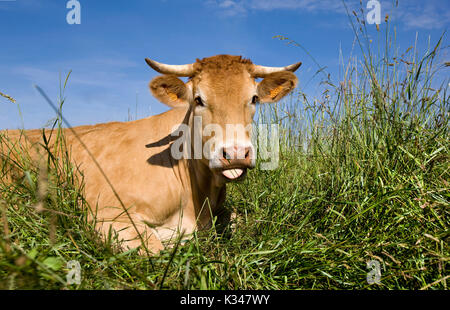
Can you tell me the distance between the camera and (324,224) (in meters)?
3.26

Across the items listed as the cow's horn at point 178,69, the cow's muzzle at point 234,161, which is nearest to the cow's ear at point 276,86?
the cow's horn at point 178,69

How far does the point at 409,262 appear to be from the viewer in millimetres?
2639

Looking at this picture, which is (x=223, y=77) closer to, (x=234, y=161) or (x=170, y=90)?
(x=170, y=90)

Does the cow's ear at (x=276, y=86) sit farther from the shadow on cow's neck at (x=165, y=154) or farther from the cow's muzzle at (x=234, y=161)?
the cow's muzzle at (x=234, y=161)

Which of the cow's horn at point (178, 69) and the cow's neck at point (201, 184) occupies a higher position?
the cow's horn at point (178, 69)

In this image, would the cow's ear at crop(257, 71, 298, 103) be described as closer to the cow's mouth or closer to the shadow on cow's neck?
the shadow on cow's neck

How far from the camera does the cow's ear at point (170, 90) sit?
375 centimetres

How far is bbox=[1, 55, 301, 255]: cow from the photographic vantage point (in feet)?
11.3

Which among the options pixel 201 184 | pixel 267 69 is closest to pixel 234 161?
pixel 201 184

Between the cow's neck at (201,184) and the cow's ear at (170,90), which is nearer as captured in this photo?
the cow's ear at (170,90)

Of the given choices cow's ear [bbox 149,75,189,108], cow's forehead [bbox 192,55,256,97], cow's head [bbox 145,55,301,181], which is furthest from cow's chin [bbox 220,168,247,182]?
cow's ear [bbox 149,75,189,108]

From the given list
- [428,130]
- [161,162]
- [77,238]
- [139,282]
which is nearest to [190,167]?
[161,162]

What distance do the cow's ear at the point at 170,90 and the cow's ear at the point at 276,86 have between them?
0.90 m

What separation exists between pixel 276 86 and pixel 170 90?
1264mm
